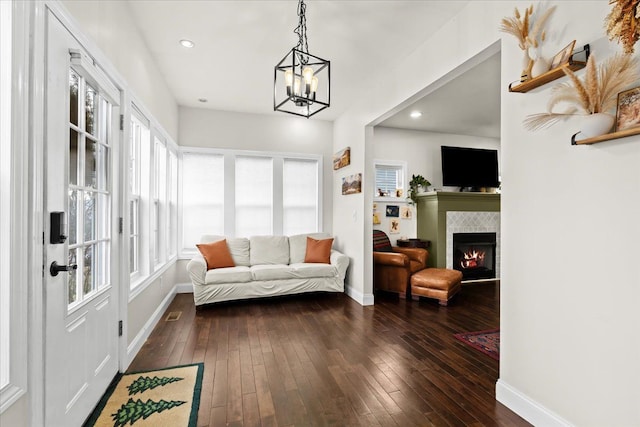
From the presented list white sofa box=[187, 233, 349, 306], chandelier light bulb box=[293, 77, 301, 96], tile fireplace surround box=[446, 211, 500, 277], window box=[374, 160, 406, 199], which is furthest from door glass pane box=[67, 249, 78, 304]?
tile fireplace surround box=[446, 211, 500, 277]

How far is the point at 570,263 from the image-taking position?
1.65m

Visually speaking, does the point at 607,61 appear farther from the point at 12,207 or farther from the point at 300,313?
the point at 300,313

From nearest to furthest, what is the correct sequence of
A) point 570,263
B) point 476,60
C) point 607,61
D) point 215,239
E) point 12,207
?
point 12,207, point 607,61, point 570,263, point 476,60, point 215,239

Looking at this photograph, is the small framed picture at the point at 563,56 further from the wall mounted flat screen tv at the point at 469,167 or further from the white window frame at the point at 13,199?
the wall mounted flat screen tv at the point at 469,167

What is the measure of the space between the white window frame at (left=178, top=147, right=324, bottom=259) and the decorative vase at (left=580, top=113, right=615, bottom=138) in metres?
4.14

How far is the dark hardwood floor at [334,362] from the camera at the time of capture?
6.30ft

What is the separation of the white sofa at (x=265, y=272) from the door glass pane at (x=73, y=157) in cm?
242

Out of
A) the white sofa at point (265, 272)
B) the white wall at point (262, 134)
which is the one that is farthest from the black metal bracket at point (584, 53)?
the white wall at point (262, 134)

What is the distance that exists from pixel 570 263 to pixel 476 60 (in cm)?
164

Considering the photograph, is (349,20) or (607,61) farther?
(349,20)

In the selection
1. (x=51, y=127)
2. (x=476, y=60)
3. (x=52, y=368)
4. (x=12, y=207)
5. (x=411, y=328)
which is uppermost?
(x=476, y=60)

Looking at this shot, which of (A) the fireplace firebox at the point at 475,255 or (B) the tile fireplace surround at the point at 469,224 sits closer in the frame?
(B) the tile fireplace surround at the point at 469,224

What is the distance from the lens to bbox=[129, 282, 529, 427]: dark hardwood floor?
1919 mm

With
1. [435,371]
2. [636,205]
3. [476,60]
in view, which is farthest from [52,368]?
[476,60]
